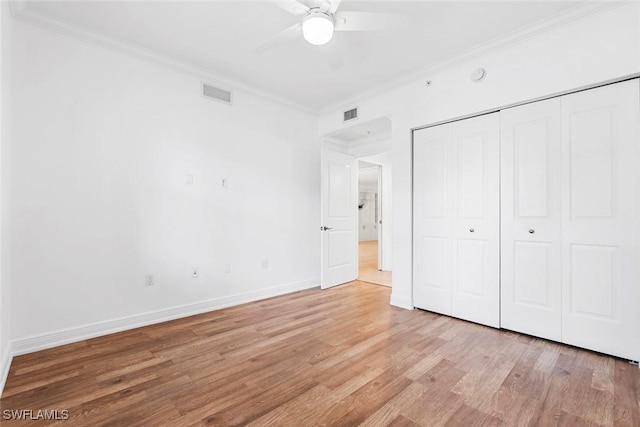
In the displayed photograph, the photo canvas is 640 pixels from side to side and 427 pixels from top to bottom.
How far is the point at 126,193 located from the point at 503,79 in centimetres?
388

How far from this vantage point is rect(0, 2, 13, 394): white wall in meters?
1.94

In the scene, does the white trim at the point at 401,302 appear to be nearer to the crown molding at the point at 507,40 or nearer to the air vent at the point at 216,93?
the crown molding at the point at 507,40

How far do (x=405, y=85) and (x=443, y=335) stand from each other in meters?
2.84

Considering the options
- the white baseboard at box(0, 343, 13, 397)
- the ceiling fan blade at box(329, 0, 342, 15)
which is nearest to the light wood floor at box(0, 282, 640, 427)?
the white baseboard at box(0, 343, 13, 397)

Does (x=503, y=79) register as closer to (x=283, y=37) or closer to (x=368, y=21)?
(x=368, y=21)

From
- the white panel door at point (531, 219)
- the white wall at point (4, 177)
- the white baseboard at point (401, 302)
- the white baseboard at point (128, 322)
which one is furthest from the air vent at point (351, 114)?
the white wall at point (4, 177)

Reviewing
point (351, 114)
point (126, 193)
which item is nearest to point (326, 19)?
point (351, 114)

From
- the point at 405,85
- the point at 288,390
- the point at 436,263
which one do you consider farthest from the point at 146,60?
the point at 436,263

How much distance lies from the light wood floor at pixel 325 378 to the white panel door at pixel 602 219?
291 millimetres

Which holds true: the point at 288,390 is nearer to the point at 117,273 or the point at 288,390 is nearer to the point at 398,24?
the point at 117,273

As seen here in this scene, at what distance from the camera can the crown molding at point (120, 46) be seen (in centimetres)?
236

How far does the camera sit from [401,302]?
3.52 m

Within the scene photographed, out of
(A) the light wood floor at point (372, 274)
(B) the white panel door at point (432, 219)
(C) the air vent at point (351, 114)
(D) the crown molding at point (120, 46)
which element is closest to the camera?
(D) the crown molding at point (120, 46)

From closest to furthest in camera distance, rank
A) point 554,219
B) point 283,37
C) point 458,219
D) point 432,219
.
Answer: point 283,37 → point 554,219 → point 458,219 → point 432,219
